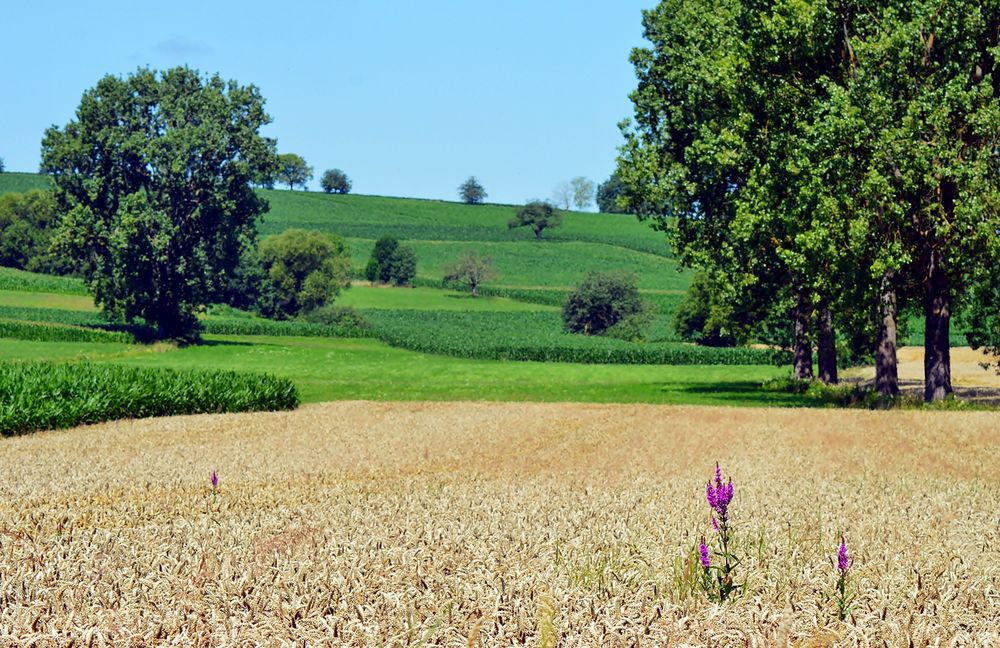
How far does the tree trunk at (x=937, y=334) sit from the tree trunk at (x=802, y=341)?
453 inches

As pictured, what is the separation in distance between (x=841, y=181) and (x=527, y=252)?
509 ft

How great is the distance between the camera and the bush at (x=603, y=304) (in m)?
123

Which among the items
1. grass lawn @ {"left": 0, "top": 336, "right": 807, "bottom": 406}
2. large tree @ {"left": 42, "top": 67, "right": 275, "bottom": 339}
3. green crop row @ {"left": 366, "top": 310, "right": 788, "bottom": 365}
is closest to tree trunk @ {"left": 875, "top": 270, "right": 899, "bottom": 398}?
grass lawn @ {"left": 0, "top": 336, "right": 807, "bottom": 406}

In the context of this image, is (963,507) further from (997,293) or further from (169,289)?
(169,289)

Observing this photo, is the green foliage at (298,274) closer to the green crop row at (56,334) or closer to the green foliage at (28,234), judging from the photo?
the green foliage at (28,234)

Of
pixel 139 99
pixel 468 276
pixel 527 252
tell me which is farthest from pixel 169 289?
pixel 527 252

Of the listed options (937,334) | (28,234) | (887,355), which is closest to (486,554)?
(937,334)

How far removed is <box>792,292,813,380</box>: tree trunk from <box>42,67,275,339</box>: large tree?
47.6m

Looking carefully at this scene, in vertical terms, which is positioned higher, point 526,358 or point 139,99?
point 139,99

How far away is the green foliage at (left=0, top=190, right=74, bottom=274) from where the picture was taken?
503 feet

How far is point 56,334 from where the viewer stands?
92750mm

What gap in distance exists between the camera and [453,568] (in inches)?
399

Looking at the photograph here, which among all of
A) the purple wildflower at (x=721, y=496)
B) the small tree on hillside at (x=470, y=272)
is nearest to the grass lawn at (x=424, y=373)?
the purple wildflower at (x=721, y=496)

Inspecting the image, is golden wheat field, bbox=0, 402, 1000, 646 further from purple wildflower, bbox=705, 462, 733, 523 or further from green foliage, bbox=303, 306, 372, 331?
green foliage, bbox=303, 306, 372, 331
